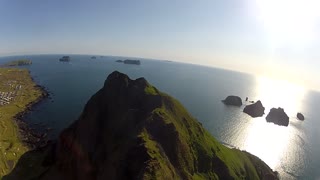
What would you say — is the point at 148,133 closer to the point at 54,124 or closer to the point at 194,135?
the point at 194,135

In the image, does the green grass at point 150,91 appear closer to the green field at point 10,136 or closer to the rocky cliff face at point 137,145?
the rocky cliff face at point 137,145

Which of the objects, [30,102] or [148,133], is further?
[30,102]

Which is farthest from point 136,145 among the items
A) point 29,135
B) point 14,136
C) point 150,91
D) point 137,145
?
point 14,136

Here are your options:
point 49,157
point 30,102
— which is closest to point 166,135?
point 49,157

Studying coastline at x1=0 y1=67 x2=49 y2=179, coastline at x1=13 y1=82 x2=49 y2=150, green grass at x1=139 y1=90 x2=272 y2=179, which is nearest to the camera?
green grass at x1=139 y1=90 x2=272 y2=179

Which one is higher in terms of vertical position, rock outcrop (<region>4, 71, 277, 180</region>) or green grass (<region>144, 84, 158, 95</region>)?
green grass (<region>144, 84, 158, 95</region>)

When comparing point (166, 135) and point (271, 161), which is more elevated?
point (166, 135)

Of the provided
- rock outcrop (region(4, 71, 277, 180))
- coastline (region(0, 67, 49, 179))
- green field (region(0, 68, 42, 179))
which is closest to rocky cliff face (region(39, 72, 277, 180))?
rock outcrop (region(4, 71, 277, 180))

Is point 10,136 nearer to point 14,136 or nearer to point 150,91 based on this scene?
point 14,136

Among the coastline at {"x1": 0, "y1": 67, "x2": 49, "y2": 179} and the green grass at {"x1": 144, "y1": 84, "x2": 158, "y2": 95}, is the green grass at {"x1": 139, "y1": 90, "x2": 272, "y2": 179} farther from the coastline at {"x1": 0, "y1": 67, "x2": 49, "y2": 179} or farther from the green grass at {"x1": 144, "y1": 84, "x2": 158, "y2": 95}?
the coastline at {"x1": 0, "y1": 67, "x2": 49, "y2": 179}
